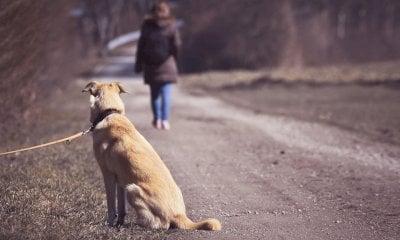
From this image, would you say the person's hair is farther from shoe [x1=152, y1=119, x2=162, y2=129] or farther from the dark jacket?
shoe [x1=152, y1=119, x2=162, y2=129]

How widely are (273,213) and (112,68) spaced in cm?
2988

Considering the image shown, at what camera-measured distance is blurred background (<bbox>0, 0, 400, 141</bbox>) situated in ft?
31.5

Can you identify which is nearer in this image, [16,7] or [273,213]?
[273,213]

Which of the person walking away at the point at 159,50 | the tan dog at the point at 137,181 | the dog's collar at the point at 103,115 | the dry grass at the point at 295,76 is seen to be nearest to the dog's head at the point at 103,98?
the dog's collar at the point at 103,115

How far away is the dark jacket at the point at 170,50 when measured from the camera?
33.0ft

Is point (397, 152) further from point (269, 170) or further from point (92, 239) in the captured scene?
point (92, 239)

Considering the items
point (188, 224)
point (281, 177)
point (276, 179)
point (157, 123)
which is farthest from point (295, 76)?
point (188, 224)

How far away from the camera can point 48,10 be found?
11609 millimetres

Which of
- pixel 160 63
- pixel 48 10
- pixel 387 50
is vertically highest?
pixel 48 10

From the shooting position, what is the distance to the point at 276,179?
289 inches

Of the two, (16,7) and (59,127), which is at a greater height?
(16,7)

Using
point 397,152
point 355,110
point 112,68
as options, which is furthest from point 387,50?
point 397,152

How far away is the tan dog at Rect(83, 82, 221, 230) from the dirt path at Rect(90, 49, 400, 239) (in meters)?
0.18

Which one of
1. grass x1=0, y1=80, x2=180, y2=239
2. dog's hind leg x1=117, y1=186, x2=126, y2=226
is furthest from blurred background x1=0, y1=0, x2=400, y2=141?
dog's hind leg x1=117, y1=186, x2=126, y2=226
